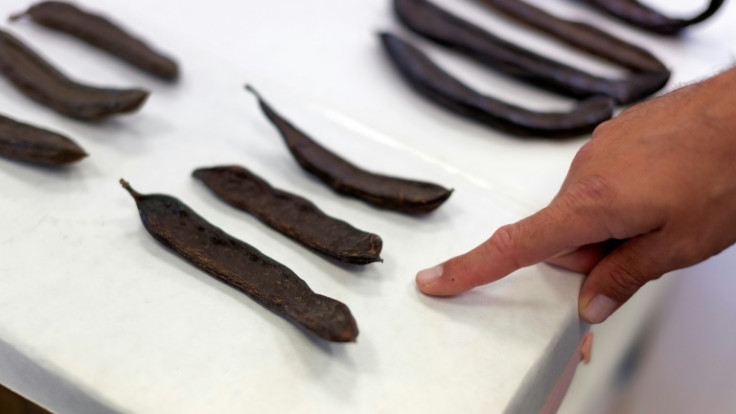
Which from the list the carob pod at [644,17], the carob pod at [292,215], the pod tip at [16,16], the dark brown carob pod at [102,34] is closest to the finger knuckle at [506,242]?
the carob pod at [292,215]

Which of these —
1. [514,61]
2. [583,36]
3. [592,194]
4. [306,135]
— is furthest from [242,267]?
[583,36]

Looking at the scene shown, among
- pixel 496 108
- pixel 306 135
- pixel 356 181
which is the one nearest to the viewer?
pixel 356 181

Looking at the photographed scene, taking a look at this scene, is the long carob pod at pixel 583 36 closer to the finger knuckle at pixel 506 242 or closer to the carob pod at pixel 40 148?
the finger knuckle at pixel 506 242

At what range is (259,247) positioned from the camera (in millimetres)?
1479

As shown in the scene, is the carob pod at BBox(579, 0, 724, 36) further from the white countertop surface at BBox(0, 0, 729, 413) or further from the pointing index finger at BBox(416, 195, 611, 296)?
the pointing index finger at BBox(416, 195, 611, 296)

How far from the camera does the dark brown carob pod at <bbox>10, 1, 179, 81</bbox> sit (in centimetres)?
196

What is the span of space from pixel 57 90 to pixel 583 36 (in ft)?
4.96

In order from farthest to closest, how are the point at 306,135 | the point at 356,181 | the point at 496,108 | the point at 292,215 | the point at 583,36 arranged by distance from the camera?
the point at 583,36 → the point at 496,108 → the point at 306,135 → the point at 356,181 → the point at 292,215

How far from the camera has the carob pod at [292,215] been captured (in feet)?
4.71

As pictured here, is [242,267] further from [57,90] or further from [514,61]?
[514,61]

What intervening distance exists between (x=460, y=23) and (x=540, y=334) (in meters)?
1.19

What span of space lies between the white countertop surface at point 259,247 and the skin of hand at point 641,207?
3.7 inches

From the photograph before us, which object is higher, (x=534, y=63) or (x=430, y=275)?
(x=534, y=63)

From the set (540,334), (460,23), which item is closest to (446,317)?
(540,334)
